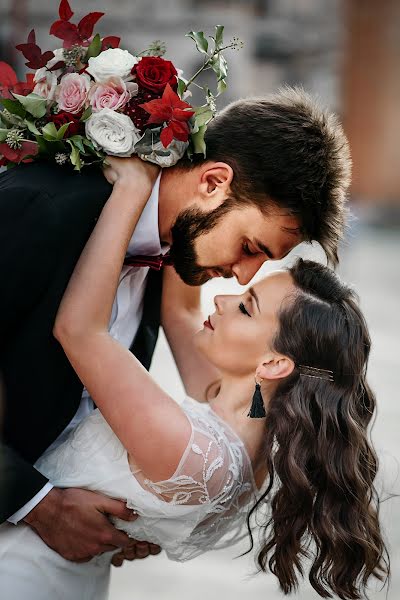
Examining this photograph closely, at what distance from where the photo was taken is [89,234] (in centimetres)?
281

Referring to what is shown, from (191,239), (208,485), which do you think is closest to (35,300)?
(191,239)

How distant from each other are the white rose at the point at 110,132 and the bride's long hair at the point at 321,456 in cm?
73

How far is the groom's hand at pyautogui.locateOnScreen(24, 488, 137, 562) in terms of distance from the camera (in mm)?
2871

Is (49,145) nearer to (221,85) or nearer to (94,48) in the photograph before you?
(94,48)

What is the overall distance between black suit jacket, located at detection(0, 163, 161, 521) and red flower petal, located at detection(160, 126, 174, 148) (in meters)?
0.21

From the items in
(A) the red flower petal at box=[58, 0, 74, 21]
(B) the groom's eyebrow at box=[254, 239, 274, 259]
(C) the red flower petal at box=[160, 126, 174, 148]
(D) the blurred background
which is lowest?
(D) the blurred background

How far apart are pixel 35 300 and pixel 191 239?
0.64 metres

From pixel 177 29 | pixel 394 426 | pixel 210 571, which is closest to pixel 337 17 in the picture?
pixel 177 29

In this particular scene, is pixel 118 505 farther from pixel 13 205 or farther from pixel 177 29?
pixel 177 29

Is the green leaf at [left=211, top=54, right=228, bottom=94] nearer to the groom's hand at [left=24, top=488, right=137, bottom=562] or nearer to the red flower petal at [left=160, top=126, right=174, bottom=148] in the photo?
the red flower petal at [left=160, top=126, right=174, bottom=148]

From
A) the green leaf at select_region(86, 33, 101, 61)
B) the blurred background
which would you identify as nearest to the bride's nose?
the green leaf at select_region(86, 33, 101, 61)

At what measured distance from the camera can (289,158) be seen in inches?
122

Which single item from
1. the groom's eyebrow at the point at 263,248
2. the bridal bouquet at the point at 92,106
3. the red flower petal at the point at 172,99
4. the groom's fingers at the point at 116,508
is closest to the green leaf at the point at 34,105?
the bridal bouquet at the point at 92,106

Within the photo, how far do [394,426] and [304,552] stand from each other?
173 inches
